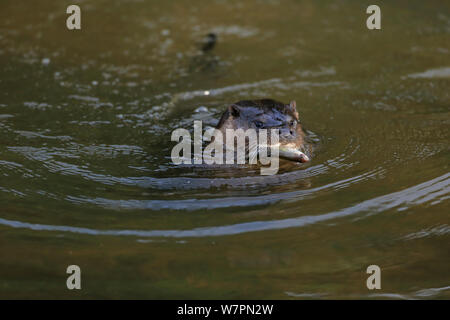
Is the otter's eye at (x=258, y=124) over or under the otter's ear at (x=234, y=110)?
under

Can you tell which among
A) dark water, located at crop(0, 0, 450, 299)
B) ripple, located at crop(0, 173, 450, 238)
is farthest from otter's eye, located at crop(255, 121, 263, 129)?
ripple, located at crop(0, 173, 450, 238)

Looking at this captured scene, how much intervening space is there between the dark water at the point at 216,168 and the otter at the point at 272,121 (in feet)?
0.55

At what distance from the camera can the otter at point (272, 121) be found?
4254 millimetres

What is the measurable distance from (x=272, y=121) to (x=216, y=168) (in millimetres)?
556

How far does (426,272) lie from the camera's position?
299 cm

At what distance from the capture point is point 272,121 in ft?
14.5

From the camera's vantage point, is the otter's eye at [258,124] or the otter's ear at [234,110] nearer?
the otter's eye at [258,124]

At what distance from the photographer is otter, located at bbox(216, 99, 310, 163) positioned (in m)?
4.25

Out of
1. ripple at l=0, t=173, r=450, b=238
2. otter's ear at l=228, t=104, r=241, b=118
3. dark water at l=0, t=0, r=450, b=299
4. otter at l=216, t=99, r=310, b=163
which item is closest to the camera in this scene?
dark water at l=0, t=0, r=450, b=299

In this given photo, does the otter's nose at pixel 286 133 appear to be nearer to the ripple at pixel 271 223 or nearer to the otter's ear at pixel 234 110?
the otter's ear at pixel 234 110

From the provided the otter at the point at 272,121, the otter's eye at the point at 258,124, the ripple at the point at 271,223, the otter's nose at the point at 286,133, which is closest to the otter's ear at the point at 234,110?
the otter at the point at 272,121

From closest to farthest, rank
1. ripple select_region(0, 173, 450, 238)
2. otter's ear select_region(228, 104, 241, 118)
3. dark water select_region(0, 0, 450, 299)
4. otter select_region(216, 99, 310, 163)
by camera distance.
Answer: dark water select_region(0, 0, 450, 299), ripple select_region(0, 173, 450, 238), otter select_region(216, 99, 310, 163), otter's ear select_region(228, 104, 241, 118)

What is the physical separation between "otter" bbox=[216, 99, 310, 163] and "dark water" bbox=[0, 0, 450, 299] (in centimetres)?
17

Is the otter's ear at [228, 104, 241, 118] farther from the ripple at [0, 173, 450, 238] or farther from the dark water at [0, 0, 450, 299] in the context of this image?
the ripple at [0, 173, 450, 238]
